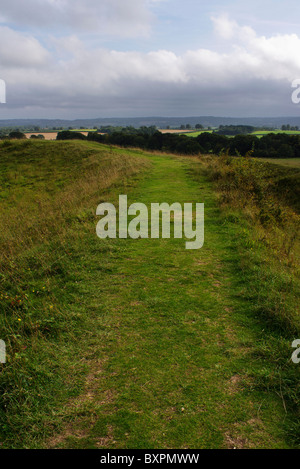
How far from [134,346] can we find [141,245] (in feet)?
11.7

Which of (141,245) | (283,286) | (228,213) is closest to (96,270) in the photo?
(141,245)

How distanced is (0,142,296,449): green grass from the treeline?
22934mm

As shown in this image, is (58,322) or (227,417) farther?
(58,322)

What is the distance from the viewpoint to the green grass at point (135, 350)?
268 centimetres

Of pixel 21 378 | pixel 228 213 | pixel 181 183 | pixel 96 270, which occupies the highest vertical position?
pixel 181 183

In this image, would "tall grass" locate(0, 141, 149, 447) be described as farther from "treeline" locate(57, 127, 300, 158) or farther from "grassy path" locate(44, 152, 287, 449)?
"treeline" locate(57, 127, 300, 158)

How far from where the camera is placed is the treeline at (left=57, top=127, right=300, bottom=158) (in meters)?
36.2

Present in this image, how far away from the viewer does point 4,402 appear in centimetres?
294

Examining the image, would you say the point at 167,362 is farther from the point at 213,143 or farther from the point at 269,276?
the point at 213,143

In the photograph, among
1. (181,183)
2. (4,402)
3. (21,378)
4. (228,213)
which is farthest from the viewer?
(181,183)

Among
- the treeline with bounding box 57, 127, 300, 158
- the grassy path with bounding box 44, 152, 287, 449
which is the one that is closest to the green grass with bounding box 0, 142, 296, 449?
the grassy path with bounding box 44, 152, 287, 449

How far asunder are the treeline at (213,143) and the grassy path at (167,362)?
23454 millimetres

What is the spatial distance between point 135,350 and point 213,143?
44.7 meters
